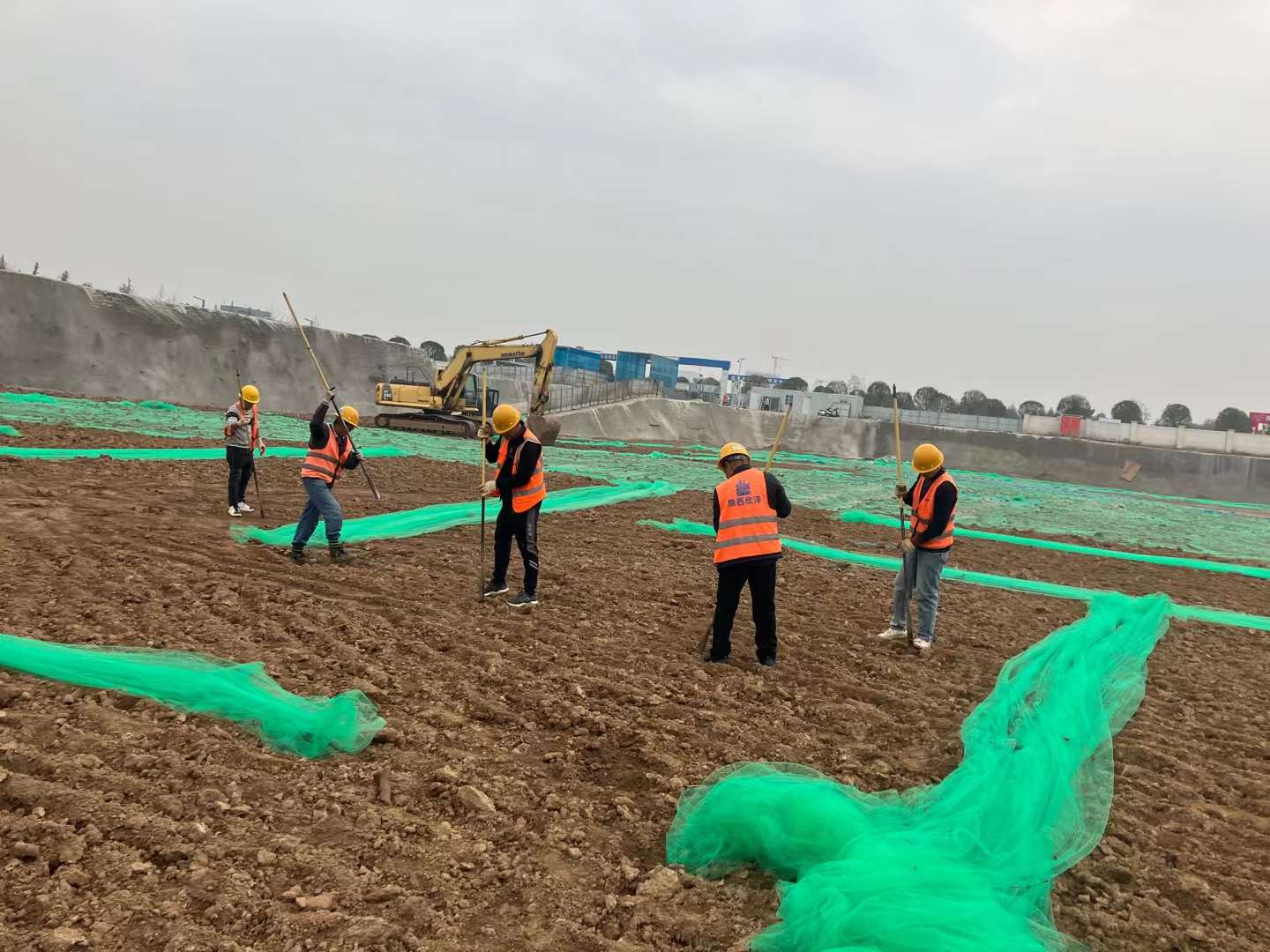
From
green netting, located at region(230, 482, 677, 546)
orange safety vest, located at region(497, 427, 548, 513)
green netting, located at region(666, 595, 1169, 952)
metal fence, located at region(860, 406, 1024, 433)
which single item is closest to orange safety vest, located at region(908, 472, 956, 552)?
green netting, located at region(666, 595, 1169, 952)

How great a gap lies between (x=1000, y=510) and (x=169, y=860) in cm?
1696

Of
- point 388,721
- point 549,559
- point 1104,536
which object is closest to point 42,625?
point 388,721

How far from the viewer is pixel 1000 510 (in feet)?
55.0

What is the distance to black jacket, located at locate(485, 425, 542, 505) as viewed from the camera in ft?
19.6

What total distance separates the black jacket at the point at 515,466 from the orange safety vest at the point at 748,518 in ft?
5.25

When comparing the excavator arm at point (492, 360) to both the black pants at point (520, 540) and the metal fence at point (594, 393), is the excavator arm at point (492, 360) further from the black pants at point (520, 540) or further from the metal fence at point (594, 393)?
the black pants at point (520, 540)

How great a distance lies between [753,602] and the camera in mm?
5148

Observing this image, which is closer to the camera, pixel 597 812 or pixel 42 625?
pixel 597 812

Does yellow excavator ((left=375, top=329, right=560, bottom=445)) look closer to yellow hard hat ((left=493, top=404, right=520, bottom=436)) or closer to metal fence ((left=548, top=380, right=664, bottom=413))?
metal fence ((left=548, top=380, right=664, bottom=413))

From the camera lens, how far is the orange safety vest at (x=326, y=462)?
6.74 metres

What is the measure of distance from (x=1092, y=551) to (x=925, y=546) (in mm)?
7227

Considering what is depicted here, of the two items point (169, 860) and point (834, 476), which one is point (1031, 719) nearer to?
point (169, 860)

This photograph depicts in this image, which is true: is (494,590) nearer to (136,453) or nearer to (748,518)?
(748,518)

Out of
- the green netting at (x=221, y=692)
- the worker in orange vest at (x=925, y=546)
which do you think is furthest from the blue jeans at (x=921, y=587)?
the green netting at (x=221, y=692)
